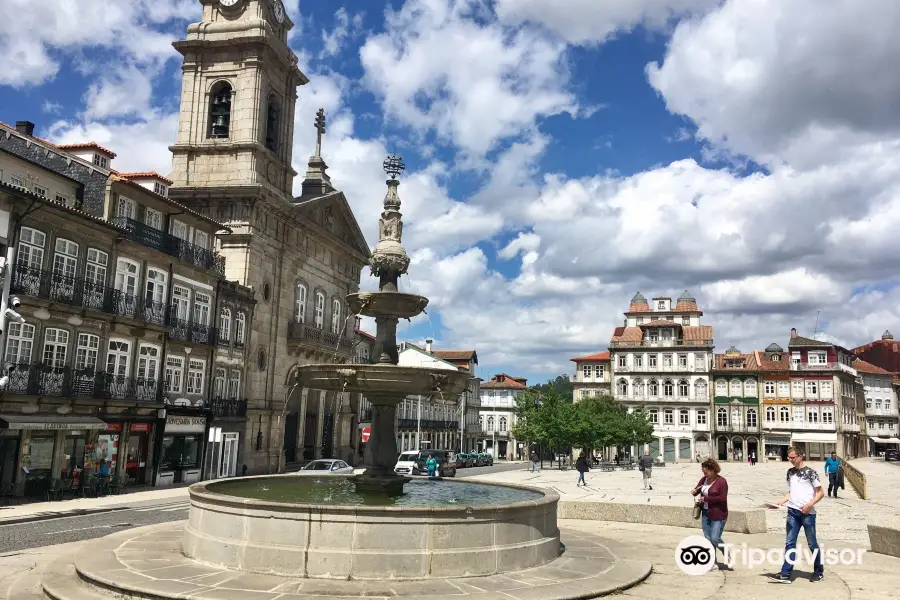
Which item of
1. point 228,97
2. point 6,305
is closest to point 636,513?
point 6,305

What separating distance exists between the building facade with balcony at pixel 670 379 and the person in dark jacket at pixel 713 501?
72347 mm

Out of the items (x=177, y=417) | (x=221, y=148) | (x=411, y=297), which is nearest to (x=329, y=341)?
(x=221, y=148)

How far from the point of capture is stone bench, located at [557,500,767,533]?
1515cm

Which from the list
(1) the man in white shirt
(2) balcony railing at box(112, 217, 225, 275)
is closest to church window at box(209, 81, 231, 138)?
(2) balcony railing at box(112, 217, 225, 275)

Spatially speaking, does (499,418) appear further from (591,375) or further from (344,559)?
(344,559)

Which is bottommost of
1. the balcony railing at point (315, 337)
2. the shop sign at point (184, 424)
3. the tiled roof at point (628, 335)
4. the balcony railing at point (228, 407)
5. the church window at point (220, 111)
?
the shop sign at point (184, 424)

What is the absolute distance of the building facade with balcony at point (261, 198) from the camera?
1551 inches

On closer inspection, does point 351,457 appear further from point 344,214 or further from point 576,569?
point 576,569

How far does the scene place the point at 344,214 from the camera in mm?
50719

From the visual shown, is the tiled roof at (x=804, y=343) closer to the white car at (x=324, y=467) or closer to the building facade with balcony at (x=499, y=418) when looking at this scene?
the building facade with balcony at (x=499, y=418)

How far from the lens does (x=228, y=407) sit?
35938 mm

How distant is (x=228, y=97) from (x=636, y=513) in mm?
35521

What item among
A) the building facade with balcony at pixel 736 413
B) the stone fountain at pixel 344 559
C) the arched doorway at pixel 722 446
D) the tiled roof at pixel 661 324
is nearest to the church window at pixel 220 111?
the stone fountain at pixel 344 559

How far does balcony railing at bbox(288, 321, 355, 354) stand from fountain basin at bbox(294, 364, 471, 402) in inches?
1082
